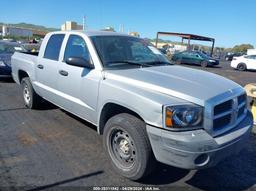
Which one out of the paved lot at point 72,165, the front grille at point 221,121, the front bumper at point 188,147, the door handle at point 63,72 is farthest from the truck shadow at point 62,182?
the door handle at point 63,72

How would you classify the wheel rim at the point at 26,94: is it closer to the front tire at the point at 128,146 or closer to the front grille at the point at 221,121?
the front tire at the point at 128,146

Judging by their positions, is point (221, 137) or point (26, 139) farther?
point (26, 139)

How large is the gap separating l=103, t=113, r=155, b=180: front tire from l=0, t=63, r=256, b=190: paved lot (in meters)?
0.18

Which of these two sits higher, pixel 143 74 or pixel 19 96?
pixel 143 74

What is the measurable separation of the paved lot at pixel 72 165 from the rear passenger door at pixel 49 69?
70 cm

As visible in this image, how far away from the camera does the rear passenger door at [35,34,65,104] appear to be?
507 cm

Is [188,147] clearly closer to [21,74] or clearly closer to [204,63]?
[21,74]

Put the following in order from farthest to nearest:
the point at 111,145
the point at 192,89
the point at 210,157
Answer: the point at 111,145
the point at 192,89
the point at 210,157

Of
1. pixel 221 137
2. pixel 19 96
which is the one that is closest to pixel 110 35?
pixel 221 137

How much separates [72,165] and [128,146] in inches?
35.7

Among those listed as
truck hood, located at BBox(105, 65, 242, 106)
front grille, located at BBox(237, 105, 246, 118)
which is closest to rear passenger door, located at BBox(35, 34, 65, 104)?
truck hood, located at BBox(105, 65, 242, 106)

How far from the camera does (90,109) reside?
164 inches

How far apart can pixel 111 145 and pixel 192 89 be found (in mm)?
1366

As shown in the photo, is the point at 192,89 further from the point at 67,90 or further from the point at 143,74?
the point at 67,90
